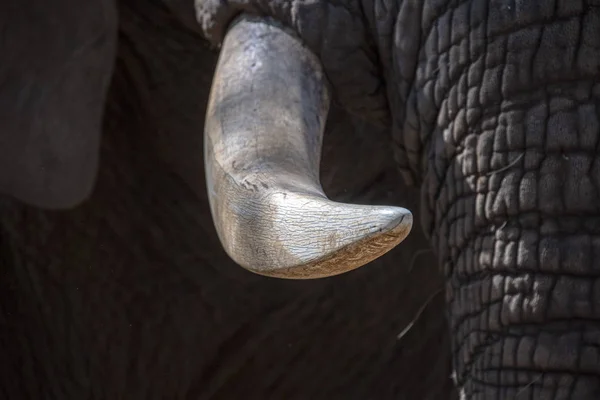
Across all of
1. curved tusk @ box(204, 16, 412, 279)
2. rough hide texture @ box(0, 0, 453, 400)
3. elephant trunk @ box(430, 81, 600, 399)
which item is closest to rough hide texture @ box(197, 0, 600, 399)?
elephant trunk @ box(430, 81, 600, 399)

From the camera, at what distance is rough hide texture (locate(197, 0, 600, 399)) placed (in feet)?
4.29

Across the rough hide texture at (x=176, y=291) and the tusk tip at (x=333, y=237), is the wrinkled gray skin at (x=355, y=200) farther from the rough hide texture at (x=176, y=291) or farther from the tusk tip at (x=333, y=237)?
the tusk tip at (x=333, y=237)

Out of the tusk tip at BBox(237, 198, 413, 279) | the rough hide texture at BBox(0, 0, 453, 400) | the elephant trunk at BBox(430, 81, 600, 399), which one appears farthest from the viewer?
the rough hide texture at BBox(0, 0, 453, 400)

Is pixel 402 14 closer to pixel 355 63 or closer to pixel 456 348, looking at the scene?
pixel 355 63

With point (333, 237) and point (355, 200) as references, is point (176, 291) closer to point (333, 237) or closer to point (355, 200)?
point (355, 200)

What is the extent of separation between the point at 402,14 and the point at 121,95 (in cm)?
59

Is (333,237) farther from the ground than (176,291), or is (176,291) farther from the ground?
(333,237)

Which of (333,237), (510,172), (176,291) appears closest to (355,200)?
(176,291)

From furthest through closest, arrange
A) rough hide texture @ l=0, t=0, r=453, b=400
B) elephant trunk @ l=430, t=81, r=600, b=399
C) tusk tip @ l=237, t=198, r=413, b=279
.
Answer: rough hide texture @ l=0, t=0, r=453, b=400
elephant trunk @ l=430, t=81, r=600, b=399
tusk tip @ l=237, t=198, r=413, b=279

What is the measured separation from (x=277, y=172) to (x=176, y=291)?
0.84 meters

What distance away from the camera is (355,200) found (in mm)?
2016

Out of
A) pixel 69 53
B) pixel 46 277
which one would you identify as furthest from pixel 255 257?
pixel 46 277

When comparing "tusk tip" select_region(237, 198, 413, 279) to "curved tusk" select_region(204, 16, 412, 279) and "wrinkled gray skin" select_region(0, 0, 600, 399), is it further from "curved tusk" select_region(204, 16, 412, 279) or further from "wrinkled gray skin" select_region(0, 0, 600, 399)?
"wrinkled gray skin" select_region(0, 0, 600, 399)

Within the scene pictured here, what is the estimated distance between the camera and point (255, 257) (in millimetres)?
1307
